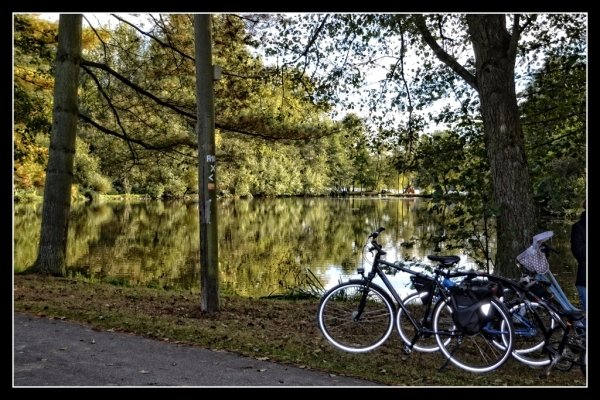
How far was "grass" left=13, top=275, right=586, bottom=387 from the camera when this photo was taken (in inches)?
188

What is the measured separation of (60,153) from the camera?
403 inches

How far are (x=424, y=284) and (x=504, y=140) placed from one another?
7.38 ft

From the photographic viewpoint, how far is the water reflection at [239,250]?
14.0 metres

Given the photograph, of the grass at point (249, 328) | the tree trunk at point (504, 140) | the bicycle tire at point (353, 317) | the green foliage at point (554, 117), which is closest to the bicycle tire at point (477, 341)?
the grass at point (249, 328)

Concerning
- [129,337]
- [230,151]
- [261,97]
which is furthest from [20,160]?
[129,337]

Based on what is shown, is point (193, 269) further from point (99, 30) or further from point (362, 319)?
point (362, 319)

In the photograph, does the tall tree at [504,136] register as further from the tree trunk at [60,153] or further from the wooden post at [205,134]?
the tree trunk at [60,153]

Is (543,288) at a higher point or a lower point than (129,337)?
higher

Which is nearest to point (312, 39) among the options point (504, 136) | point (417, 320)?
point (504, 136)

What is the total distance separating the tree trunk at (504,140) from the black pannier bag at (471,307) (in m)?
1.54

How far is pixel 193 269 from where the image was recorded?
50.8ft

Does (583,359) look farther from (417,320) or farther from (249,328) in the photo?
(249,328)

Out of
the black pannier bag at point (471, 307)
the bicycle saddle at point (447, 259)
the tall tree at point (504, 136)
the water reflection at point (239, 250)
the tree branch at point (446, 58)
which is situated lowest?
the water reflection at point (239, 250)

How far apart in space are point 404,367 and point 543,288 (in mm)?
1517
